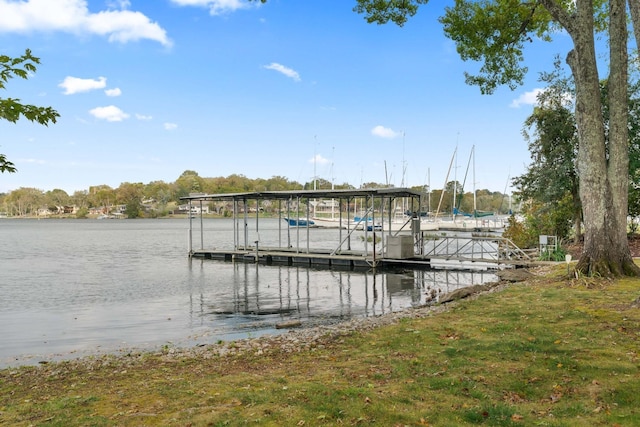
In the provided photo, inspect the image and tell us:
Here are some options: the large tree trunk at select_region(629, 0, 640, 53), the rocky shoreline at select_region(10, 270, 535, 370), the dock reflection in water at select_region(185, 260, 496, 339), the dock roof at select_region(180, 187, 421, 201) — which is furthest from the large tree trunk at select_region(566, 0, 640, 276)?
the dock roof at select_region(180, 187, 421, 201)

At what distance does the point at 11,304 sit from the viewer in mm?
20922

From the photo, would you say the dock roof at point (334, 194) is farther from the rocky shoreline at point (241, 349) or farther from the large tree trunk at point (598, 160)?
the rocky shoreline at point (241, 349)

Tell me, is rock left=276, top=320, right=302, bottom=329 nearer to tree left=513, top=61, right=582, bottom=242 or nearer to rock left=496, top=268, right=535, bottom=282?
rock left=496, top=268, right=535, bottom=282

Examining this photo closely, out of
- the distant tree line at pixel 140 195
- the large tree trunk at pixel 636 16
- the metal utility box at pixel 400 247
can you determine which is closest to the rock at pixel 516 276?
the metal utility box at pixel 400 247

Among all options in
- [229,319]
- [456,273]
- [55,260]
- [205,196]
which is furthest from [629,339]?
[55,260]

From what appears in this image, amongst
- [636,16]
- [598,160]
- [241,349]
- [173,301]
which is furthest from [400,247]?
[636,16]

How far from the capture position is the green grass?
18.4 feet

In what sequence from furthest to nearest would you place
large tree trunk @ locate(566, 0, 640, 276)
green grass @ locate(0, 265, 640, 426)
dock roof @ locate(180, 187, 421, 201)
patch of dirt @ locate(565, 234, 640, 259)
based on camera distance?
dock roof @ locate(180, 187, 421, 201)
patch of dirt @ locate(565, 234, 640, 259)
large tree trunk @ locate(566, 0, 640, 276)
green grass @ locate(0, 265, 640, 426)

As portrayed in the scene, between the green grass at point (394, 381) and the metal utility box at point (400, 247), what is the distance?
18211 millimetres

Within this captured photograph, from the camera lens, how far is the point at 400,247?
29.2 m

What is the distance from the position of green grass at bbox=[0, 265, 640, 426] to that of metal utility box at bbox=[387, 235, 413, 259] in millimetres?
18211

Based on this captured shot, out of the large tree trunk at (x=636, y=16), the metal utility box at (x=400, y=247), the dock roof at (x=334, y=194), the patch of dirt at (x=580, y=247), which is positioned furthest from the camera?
the metal utility box at (x=400, y=247)

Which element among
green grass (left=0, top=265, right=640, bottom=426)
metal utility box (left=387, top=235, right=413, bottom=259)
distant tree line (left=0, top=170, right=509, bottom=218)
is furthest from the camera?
distant tree line (left=0, top=170, right=509, bottom=218)

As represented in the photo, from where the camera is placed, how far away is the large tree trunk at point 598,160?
41.7 ft
